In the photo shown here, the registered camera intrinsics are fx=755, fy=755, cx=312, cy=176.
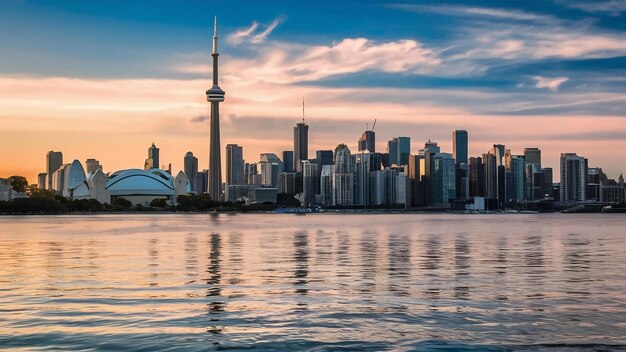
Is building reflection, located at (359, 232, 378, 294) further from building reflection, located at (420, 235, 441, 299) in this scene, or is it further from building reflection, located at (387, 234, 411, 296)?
building reflection, located at (420, 235, 441, 299)

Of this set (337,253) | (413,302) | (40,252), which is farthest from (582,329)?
(40,252)

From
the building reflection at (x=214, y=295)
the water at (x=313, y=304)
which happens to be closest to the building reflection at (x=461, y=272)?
the water at (x=313, y=304)

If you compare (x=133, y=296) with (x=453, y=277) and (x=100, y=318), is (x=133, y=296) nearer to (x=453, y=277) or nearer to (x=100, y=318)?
(x=100, y=318)

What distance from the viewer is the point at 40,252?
64.1 metres

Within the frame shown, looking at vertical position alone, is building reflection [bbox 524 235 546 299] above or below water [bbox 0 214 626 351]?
below

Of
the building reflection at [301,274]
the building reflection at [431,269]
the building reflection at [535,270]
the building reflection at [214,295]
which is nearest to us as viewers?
the building reflection at [214,295]

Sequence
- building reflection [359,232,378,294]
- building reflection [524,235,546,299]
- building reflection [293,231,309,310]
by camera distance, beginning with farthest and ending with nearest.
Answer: building reflection [359,232,378,294]
building reflection [524,235,546,299]
building reflection [293,231,309,310]

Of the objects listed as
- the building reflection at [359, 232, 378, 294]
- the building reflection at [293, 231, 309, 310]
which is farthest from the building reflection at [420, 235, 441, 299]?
the building reflection at [293, 231, 309, 310]

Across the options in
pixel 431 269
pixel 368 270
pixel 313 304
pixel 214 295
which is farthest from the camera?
pixel 431 269

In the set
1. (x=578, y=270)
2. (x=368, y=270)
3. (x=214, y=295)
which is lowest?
(x=578, y=270)

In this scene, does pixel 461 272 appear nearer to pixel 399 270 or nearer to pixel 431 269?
pixel 431 269

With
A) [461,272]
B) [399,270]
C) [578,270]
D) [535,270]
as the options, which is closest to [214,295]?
[399,270]

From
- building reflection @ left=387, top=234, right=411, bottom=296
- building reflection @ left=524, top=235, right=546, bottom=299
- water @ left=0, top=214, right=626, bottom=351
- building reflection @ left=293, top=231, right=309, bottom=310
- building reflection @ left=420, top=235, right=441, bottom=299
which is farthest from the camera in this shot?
building reflection @ left=387, top=234, right=411, bottom=296

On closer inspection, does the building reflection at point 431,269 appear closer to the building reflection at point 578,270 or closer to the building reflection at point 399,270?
the building reflection at point 399,270
